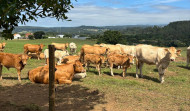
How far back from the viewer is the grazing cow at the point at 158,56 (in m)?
13.1

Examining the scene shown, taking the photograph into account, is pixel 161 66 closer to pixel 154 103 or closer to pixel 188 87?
pixel 188 87

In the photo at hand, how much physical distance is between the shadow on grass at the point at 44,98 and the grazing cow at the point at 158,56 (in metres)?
6.21

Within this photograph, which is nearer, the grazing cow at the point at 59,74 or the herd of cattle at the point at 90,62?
the grazing cow at the point at 59,74

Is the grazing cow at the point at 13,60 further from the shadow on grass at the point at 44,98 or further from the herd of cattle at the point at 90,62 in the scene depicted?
the shadow on grass at the point at 44,98

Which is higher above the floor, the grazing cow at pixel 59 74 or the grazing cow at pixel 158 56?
the grazing cow at pixel 158 56

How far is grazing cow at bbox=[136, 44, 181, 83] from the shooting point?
1305 cm

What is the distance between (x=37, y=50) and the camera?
2433 centimetres

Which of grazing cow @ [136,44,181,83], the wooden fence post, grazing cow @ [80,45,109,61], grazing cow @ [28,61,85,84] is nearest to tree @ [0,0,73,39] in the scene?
the wooden fence post

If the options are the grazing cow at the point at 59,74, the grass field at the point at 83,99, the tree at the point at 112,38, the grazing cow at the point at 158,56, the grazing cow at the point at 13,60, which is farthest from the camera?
the tree at the point at 112,38

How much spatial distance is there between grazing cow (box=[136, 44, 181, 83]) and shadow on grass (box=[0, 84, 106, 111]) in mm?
6209

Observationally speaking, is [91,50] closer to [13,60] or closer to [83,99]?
[13,60]

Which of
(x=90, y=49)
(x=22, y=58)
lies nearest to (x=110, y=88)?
(x=22, y=58)

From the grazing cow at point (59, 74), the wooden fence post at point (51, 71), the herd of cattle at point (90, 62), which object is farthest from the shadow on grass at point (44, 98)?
the wooden fence post at point (51, 71)

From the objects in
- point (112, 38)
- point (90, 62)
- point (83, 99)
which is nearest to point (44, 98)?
point (83, 99)
